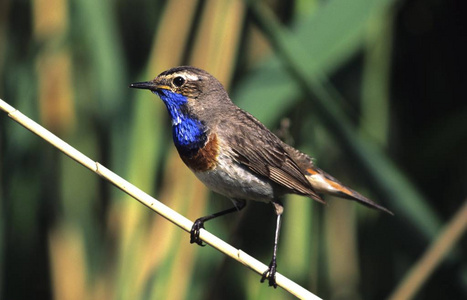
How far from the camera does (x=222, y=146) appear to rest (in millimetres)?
2699

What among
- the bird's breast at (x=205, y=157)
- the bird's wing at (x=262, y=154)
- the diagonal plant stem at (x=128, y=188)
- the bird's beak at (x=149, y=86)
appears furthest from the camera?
the bird's wing at (x=262, y=154)

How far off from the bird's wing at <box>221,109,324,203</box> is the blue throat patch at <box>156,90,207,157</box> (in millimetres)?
109

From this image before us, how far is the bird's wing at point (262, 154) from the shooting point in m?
2.74

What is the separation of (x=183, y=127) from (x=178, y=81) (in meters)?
0.17

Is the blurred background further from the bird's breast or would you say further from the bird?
the bird's breast

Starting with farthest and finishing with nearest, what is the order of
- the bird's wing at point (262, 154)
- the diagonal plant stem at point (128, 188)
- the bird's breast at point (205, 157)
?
the bird's wing at point (262, 154) → the bird's breast at point (205, 157) → the diagonal plant stem at point (128, 188)

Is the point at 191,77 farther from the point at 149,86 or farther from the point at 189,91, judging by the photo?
the point at 149,86

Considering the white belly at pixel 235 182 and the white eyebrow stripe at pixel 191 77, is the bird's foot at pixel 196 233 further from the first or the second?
the white eyebrow stripe at pixel 191 77

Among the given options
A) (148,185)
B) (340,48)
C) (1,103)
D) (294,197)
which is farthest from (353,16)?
(1,103)

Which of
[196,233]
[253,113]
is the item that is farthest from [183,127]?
[196,233]

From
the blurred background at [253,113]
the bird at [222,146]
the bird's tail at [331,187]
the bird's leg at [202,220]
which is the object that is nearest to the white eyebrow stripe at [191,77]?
the bird at [222,146]

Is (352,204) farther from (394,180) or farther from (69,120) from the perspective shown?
(69,120)

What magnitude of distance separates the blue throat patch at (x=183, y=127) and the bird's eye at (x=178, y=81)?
0.04 meters

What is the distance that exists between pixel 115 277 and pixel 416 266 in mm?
1195
